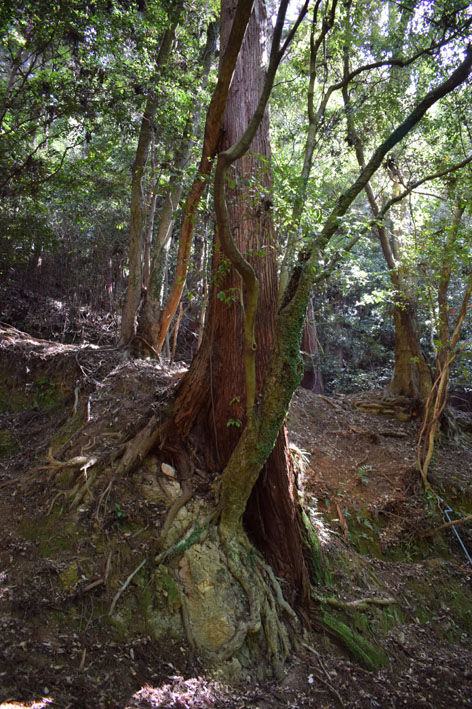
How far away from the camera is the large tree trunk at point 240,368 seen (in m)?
3.94

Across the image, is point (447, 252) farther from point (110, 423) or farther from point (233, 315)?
point (110, 423)

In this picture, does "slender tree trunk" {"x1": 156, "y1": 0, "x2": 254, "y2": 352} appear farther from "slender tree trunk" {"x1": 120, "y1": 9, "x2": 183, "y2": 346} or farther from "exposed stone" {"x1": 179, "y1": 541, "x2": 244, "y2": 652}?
"exposed stone" {"x1": 179, "y1": 541, "x2": 244, "y2": 652}

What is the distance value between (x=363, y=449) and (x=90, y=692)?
18.2 feet

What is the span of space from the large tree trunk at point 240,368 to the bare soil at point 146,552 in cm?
40

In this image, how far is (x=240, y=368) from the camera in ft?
13.4

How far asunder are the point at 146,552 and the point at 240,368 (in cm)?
182

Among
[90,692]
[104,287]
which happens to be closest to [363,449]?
[90,692]

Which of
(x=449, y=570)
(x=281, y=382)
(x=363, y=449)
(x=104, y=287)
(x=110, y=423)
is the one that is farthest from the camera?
(x=104, y=287)

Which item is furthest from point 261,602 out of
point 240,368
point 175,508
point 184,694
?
point 240,368

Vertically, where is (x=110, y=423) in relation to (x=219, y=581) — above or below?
above

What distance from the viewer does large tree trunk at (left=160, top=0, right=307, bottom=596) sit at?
12.9ft

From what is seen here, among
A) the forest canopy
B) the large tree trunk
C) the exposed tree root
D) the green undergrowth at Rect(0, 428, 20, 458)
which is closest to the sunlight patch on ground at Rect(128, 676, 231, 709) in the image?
the forest canopy

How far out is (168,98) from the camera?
6.23m

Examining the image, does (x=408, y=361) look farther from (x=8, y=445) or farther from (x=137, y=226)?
(x=8, y=445)
